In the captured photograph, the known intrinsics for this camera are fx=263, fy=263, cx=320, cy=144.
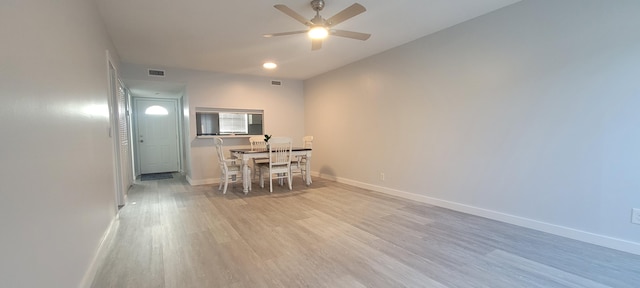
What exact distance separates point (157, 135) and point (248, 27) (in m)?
5.22

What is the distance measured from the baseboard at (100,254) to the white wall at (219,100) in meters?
2.48

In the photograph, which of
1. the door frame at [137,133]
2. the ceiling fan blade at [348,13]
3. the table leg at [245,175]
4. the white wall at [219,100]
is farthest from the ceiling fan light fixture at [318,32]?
the door frame at [137,133]

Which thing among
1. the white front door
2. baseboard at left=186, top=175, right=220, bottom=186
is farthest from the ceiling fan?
the white front door

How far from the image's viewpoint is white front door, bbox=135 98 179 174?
269 inches

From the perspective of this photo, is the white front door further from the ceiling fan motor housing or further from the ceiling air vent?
the ceiling fan motor housing

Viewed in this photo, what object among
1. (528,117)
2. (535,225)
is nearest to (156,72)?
(528,117)

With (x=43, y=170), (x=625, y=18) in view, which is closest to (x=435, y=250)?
(x=625, y=18)

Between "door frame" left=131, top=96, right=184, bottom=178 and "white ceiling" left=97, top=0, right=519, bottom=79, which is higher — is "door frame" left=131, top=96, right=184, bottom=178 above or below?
below

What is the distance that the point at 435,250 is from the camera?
7.67ft

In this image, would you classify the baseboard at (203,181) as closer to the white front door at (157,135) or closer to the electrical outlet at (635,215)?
the white front door at (157,135)

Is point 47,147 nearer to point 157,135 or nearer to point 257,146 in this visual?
point 257,146

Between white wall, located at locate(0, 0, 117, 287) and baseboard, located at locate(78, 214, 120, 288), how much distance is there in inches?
2.2

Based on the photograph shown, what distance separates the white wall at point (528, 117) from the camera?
7.58ft

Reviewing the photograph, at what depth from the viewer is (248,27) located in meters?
3.30
